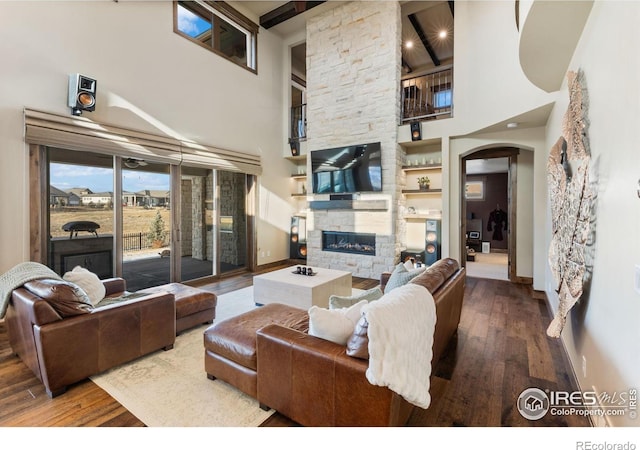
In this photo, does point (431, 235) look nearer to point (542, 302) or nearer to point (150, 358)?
point (542, 302)

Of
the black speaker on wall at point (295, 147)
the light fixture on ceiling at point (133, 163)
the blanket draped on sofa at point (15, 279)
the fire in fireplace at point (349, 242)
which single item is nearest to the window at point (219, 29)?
the black speaker on wall at point (295, 147)

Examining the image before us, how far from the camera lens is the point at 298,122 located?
746 centimetres

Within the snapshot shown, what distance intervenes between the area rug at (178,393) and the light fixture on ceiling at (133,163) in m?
3.07

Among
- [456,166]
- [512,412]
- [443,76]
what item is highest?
[443,76]

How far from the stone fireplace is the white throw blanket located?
4.15 metres

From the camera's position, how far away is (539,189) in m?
4.68

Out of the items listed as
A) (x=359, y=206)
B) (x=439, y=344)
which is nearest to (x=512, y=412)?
(x=439, y=344)

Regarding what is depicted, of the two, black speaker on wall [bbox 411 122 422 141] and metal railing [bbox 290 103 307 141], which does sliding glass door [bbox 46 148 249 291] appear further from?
black speaker on wall [bbox 411 122 422 141]

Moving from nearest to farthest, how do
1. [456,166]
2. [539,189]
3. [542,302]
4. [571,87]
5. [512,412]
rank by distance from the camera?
1. [512,412]
2. [571,87]
3. [542,302]
4. [539,189]
5. [456,166]

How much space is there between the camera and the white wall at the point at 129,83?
3.46 m

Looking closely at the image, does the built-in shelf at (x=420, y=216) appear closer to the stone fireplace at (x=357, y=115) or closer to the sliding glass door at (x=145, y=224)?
the stone fireplace at (x=357, y=115)

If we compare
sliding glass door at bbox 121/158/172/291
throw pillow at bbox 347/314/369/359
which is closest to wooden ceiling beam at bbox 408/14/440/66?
sliding glass door at bbox 121/158/172/291

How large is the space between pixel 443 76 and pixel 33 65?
683 centimetres

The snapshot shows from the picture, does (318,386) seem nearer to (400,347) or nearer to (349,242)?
(400,347)
